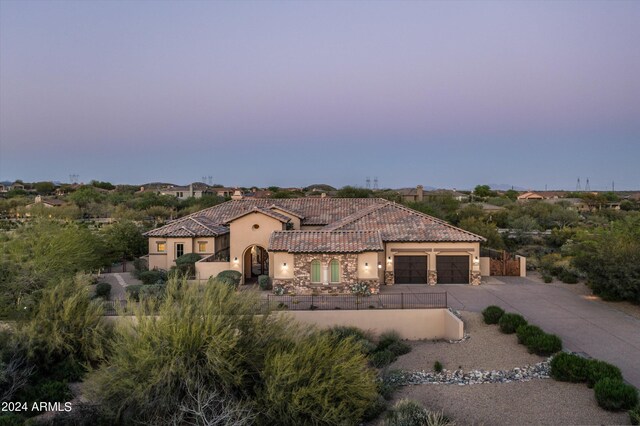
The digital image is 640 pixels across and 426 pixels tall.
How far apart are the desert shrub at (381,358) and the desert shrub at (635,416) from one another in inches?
315

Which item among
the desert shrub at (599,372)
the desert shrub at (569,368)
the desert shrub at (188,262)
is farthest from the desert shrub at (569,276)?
the desert shrub at (188,262)

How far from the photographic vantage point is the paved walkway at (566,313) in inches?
670

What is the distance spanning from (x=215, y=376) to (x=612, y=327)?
16.9 metres

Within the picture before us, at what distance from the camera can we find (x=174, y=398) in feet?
40.2

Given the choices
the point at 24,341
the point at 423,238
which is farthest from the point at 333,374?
the point at 423,238

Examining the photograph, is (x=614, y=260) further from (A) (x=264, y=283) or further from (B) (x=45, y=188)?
(B) (x=45, y=188)

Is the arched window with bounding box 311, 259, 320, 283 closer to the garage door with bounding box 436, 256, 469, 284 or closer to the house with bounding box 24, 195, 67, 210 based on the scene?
the garage door with bounding box 436, 256, 469, 284

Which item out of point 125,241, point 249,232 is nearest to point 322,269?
point 249,232

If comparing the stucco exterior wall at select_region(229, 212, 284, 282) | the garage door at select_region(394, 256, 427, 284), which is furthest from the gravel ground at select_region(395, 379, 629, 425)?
the stucco exterior wall at select_region(229, 212, 284, 282)

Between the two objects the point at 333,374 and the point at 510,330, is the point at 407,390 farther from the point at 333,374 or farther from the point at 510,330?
the point at 510,330

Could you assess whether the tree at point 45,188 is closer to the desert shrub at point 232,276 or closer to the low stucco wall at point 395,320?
the desert shrub at point 232,276

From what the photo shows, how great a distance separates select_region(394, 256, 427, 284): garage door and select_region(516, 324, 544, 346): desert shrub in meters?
9.87

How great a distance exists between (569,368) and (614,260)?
10726 millimetres

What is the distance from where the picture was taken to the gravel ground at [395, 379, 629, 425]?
12789 millimetres
